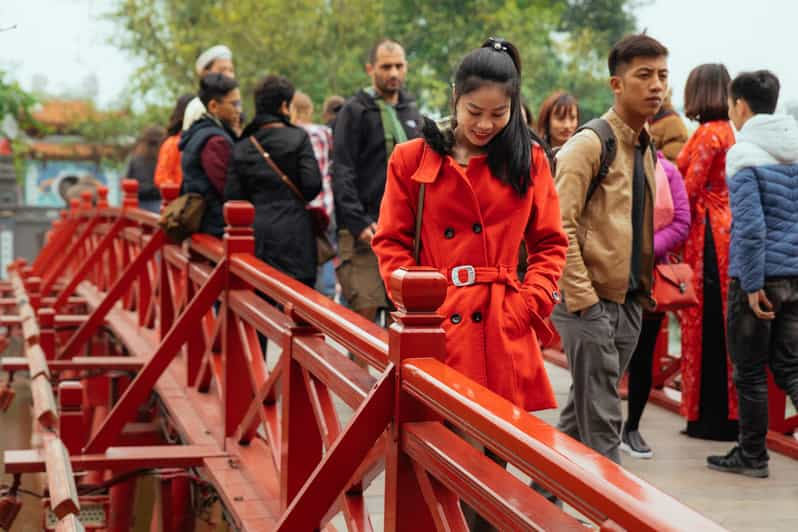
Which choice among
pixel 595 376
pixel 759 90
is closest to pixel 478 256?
pixel 595 376

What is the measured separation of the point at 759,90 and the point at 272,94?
2.12 m

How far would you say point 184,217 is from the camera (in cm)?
566

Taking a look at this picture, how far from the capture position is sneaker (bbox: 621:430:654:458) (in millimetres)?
5020

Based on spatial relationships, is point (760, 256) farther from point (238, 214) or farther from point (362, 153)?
point (238, 214)

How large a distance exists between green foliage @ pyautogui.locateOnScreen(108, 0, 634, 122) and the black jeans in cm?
2010

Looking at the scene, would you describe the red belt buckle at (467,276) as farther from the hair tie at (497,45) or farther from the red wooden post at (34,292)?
the red wooden post at (34,292)

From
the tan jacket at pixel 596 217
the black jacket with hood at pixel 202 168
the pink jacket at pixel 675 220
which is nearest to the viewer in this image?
the tan jacket at pixel 596 217

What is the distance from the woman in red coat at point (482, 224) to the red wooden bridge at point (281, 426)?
0.21 meters

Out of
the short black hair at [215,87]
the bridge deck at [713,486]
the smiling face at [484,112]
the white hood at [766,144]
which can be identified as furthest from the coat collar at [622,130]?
the short black hair at [215,87]

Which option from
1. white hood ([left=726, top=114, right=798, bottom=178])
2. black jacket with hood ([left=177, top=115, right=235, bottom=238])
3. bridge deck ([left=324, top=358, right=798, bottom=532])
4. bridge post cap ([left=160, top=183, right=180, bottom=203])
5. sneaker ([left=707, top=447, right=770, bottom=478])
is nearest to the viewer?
bridge deck ([left=324, top=358, right=798, bottom=532])

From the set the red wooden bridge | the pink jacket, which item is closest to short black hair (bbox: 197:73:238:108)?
the red wooden bridge

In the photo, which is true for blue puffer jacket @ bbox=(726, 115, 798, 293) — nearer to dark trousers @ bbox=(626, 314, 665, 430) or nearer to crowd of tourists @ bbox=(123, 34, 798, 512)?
crowd of tourists @ bbox=(123, 34, 798, 512)

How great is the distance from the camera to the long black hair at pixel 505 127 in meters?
2.81

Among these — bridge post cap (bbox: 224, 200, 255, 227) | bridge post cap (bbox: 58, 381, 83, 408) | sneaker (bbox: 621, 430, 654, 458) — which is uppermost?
bridge post cap (bbox: 224, 200, 255, 227)
